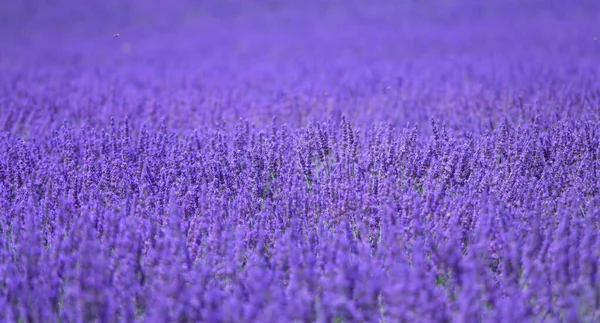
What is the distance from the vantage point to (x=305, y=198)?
298 centimetres

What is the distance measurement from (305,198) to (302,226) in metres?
0.19

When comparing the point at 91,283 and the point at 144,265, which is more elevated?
the point at 91,283

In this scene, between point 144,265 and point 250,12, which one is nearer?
point 144,265

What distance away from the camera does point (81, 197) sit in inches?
120

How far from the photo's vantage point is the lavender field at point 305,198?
213 cm

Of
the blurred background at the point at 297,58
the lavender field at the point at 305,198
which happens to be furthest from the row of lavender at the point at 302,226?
the blurred background at the point at 297,58

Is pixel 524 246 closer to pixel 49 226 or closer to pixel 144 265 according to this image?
pixel 144 265

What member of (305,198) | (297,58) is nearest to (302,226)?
(305,198)

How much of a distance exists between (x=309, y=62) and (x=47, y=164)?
5.35m

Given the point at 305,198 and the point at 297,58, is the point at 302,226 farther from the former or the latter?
the point at 297,58

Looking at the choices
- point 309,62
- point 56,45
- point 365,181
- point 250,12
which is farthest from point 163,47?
point 365,181

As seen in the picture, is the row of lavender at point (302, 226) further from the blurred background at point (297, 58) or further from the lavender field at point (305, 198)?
the blurred background at point (297, 58)

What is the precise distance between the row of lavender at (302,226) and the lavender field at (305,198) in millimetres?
12

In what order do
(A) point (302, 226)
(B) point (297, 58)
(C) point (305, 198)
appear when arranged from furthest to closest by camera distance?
1. (B) point (297, 58)
2. (C) point (305, 198)
3. (A) point (302, 226)
